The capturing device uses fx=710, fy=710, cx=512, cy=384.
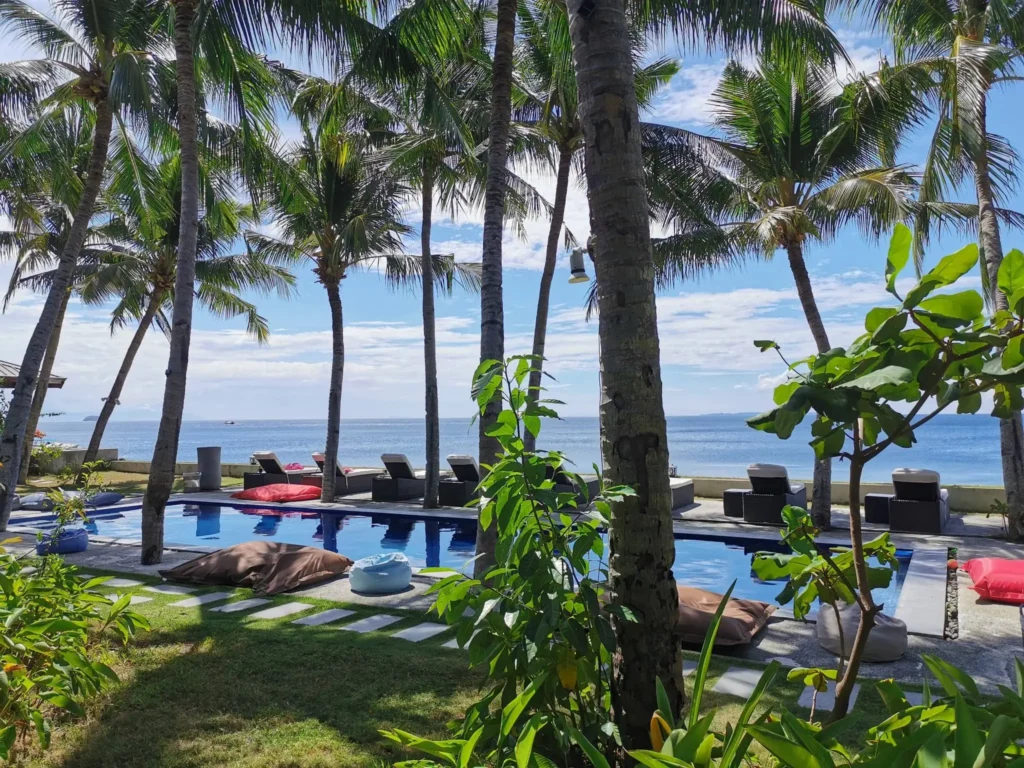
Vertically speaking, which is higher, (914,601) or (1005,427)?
(1005,427)

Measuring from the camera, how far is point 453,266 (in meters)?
16.2

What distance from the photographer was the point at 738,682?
4266 millimetres

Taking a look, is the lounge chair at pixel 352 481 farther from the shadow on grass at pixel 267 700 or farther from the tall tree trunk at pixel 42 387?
the shadow on grass at pixel 267 700

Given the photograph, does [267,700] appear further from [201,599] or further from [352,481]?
[352,481]

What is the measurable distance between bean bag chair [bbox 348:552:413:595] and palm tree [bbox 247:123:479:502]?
720 centimetres

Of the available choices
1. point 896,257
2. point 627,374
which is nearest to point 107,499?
point 627,374

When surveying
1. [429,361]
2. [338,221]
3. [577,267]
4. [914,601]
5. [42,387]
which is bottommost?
[914,601]

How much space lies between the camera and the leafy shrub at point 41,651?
260cm

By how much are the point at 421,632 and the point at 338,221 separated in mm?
10197

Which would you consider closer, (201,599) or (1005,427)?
(201,599)

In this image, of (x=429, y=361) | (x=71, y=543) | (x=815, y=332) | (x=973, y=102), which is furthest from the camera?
(x=429, y=361)

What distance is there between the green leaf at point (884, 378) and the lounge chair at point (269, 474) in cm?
1632

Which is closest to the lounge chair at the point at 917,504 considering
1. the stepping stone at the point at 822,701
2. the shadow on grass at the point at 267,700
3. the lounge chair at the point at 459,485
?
the lounge chair at the point at 459,485

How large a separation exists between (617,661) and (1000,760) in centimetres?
112
